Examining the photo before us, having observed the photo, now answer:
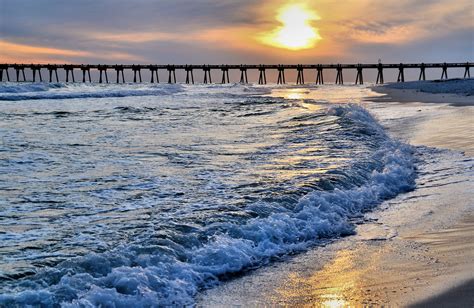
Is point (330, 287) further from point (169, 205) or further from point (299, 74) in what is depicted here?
point (299, 74)

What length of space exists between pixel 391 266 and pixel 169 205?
2.63 meters

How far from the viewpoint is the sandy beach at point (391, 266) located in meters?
3.59

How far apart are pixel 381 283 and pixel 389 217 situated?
6.99ft

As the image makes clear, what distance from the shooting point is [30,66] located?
7450 cm

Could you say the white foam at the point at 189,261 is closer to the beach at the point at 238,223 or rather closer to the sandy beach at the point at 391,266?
the beach at the point at 238,223

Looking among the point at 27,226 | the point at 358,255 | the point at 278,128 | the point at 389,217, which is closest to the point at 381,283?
the point at 358,255

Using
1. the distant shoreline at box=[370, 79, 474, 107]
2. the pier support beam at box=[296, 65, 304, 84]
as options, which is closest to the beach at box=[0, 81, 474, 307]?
the distant shoreline at box=[370, 79, 474, 107]

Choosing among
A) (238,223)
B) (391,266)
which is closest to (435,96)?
(238,223)

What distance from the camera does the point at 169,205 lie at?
19.5ft

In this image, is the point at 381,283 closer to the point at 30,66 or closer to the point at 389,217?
the point at 389,217

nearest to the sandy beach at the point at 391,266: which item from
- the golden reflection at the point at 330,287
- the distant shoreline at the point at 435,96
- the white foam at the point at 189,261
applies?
the golden reflection at the point at 330,287

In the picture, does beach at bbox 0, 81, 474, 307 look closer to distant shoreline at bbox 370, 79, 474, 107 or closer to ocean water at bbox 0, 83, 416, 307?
ocean water at bbox 0, 83, 416, 307

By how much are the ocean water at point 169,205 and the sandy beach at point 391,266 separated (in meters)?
0.24

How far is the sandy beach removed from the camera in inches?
141
